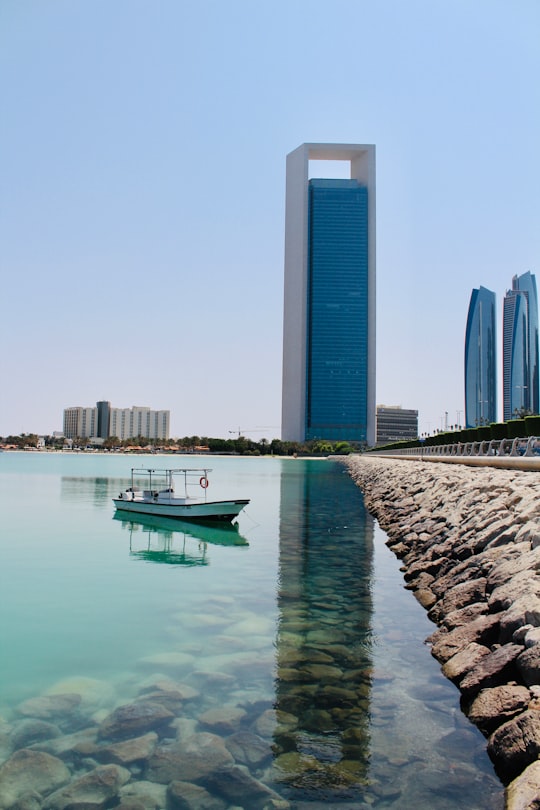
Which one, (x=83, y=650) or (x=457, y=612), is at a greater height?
(x=457, y=612)

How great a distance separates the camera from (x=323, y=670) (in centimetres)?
977

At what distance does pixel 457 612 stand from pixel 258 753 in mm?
4817

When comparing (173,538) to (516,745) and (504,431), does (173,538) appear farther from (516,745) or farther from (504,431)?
(516,745)

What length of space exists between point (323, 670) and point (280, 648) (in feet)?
4.25

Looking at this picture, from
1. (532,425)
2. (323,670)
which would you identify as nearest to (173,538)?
(323,670)

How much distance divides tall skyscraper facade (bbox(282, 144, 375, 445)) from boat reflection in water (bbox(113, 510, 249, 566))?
16015cm

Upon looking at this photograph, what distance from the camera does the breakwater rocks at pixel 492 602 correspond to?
6504 mm

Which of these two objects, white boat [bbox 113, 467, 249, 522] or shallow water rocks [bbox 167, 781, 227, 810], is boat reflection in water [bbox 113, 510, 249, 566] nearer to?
white boat [bbox 113, 467, 249, 522]

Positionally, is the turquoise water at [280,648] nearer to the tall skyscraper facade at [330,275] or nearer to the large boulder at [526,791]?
the large boulder at [526,791]

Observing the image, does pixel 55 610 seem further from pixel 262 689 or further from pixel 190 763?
pixel 190 763

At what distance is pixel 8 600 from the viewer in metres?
15.6

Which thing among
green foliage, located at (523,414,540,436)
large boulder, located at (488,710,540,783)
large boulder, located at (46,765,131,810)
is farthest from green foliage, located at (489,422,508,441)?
large boulder, located at (46,765,131,810)

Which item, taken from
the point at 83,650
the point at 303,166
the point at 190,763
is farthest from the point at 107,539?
the point at 303,166

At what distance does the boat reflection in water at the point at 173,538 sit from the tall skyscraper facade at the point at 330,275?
16015cm
